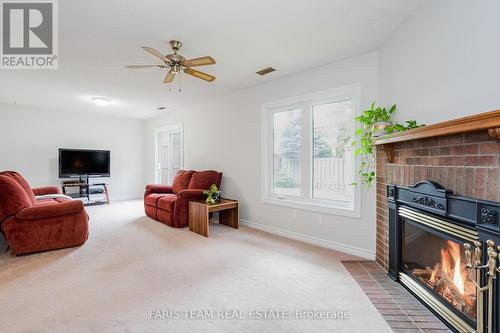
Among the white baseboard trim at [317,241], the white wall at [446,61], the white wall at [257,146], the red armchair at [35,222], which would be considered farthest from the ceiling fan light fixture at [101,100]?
the white wall at [446,61]

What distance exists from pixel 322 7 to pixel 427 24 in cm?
88

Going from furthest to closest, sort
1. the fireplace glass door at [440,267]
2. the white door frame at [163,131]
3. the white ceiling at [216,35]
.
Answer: the white door frame at [163,131], the white ceiling at [216,35], the fireplace glass door at [440,267]

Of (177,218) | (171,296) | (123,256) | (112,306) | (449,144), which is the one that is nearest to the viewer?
(449,144)

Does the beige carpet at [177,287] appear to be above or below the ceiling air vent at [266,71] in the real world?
below

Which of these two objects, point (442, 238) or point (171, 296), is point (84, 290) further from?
point (442, 238)

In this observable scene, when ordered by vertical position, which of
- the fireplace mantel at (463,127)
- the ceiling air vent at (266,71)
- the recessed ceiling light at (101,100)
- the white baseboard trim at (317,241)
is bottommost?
→ the white baseboard trim at (317,241)

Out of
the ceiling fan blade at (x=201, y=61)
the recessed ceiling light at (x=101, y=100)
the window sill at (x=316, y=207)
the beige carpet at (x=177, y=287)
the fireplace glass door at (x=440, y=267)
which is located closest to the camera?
the fireplace glass door at (x=440, y=267)

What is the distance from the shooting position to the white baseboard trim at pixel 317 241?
2.91 metres

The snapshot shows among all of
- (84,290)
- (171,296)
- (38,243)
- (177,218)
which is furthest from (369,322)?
(38,243)

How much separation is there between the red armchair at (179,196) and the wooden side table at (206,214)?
0.71 feet

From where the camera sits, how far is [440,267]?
1.83m

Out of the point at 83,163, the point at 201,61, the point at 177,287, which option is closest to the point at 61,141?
the point at 83,163

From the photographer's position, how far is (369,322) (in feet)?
5.66

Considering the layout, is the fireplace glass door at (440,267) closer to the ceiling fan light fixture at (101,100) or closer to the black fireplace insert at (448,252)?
the black fireplace insert at (448,252)
